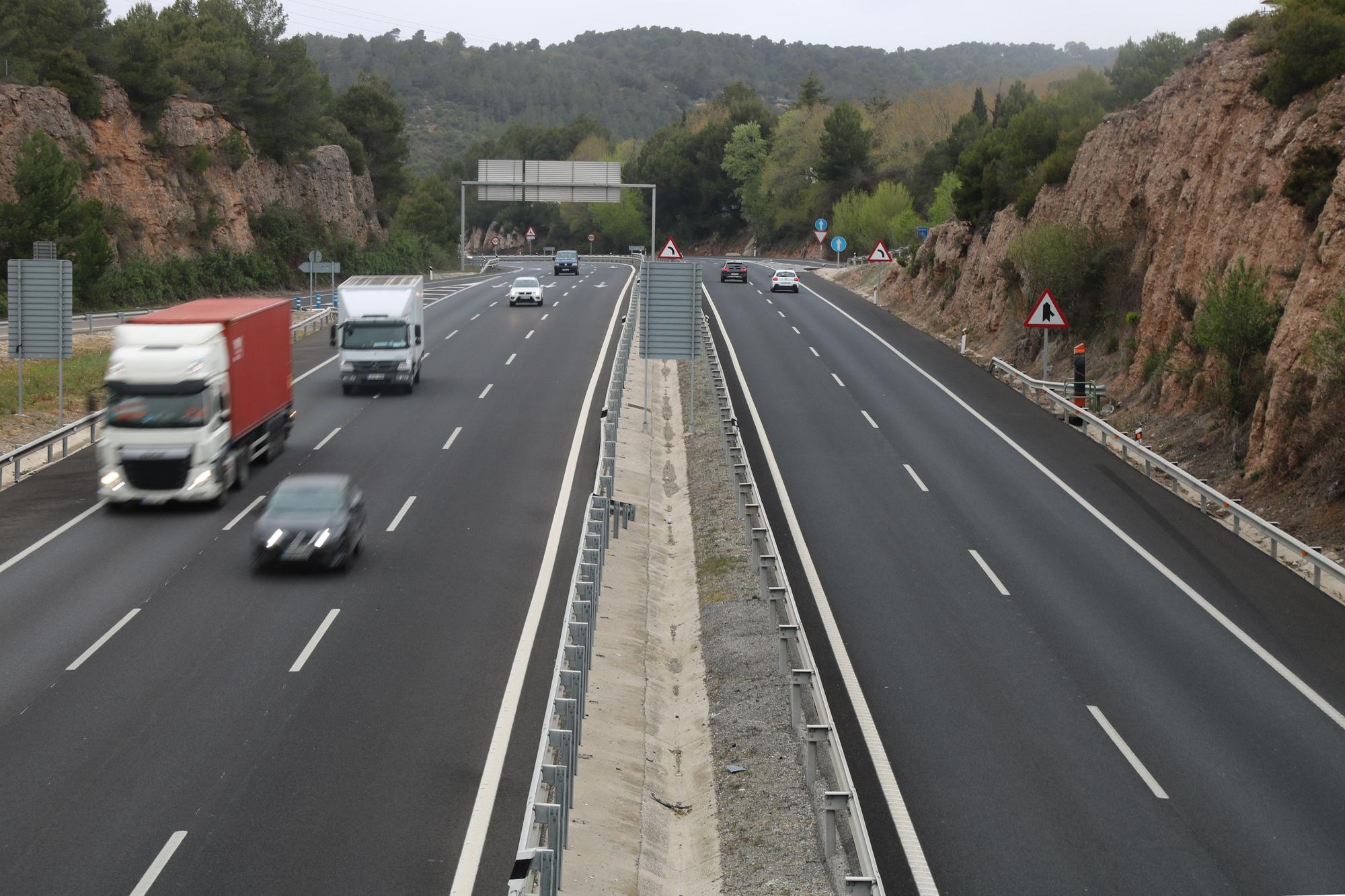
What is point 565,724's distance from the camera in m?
13.8

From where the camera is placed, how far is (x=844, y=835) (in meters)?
12.0

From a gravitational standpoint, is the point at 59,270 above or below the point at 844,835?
above

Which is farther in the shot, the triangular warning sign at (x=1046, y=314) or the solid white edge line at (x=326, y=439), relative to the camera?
the triangular warning sign at (x=1046, y=314)

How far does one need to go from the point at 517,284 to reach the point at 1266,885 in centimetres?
5324

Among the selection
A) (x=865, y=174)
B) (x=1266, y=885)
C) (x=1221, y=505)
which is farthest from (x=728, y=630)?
(x=865, y=174)

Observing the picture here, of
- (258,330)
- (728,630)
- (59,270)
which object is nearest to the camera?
(728,630)

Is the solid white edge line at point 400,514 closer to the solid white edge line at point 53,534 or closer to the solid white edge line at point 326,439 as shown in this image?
the solid white edge line at point 326,439

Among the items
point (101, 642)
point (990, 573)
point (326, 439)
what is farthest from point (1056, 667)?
point (326, 439)

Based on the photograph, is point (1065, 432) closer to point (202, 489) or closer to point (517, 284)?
point (202, 489)

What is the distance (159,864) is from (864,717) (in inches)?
326

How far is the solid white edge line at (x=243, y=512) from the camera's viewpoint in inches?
955

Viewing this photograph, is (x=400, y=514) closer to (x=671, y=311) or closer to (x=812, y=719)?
(x=671, y=311)

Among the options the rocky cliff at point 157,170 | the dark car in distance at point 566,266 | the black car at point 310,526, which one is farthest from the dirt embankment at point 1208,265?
the rocky cliff at point 157,170

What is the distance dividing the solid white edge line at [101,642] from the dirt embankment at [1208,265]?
20.3 meters
